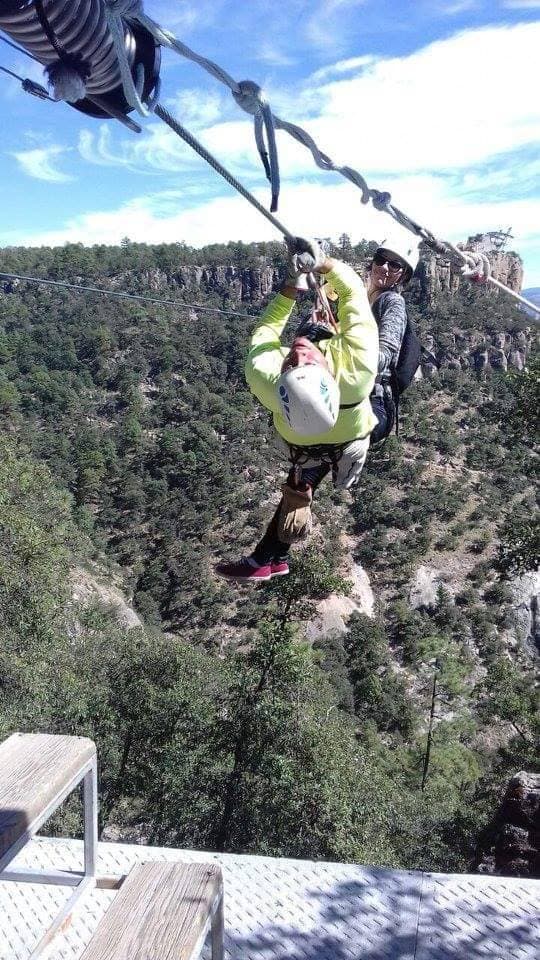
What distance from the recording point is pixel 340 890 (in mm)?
3717

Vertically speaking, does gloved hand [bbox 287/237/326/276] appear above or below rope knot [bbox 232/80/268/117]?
below

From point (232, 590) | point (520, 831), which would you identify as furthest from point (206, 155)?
point (232, 590)

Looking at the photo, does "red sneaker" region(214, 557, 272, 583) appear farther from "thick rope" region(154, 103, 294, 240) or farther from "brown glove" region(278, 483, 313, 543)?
"thick rope" region(154, 103, 294, 240)

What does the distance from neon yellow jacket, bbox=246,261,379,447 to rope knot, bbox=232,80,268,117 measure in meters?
0.52

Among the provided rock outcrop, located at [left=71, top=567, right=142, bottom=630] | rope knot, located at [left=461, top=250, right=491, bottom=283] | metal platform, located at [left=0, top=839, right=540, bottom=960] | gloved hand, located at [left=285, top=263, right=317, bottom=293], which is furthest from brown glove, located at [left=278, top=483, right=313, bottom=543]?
rock outcrop, located at [left=71, top=567, right=142, bottom=630]

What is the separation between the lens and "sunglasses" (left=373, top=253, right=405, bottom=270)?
8.23 ft

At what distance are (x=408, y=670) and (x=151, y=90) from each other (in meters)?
29.4

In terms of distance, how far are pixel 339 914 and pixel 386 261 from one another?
124 inches

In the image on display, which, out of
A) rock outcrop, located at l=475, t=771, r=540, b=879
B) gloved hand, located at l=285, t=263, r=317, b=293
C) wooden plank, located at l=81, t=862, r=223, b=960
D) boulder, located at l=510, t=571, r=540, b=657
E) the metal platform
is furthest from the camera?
boulder, located at l=510, t=571, r=540, b=657

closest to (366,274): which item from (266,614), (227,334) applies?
(266,614)

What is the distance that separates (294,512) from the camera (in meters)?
2.51

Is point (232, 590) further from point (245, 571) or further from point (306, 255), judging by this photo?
point (306, 255)

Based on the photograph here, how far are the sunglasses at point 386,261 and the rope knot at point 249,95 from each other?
2.77 feet

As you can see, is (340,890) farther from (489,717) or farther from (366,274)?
(489,717)
